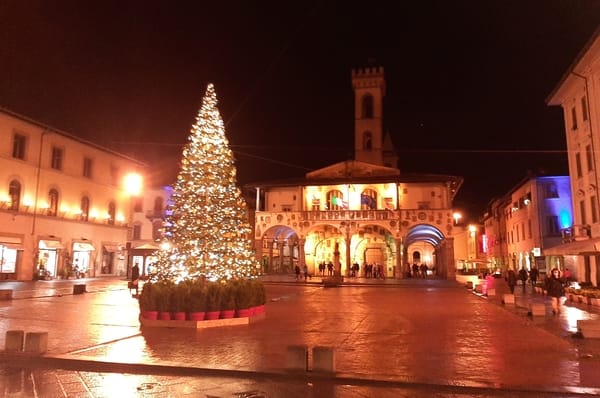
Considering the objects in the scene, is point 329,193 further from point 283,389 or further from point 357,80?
point 283,389

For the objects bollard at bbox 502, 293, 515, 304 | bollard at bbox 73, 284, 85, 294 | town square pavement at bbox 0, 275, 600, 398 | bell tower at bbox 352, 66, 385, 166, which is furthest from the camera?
bell tower at bbox 352, 66, 385, 166

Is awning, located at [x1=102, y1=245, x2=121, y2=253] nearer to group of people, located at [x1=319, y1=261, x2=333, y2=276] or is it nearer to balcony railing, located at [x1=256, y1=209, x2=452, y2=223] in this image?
balcony railing, located at [x1=256, y1=209, x2=452, y2=223]

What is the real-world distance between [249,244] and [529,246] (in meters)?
37.9

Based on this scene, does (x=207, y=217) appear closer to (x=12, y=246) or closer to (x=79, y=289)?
(x=79, y=289)

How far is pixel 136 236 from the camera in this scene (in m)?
51.4

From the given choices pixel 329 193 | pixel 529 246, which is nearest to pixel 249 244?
pixel 329 193

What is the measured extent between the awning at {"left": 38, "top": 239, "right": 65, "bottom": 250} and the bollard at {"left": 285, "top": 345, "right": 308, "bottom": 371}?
1198 inches

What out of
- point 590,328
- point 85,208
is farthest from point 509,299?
point 85,208

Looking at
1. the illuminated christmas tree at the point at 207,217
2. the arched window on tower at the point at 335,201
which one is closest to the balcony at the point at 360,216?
the arched window on tower at the point at 335,201

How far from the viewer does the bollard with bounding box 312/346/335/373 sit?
7.42 m

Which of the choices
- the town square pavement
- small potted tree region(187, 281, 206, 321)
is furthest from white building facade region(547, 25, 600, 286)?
small potted tree region(187, 281, 206, 321)

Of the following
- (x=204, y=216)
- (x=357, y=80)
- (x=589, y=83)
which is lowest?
(x=204, y=216)

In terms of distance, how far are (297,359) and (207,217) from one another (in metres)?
6.59

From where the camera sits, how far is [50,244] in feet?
109
